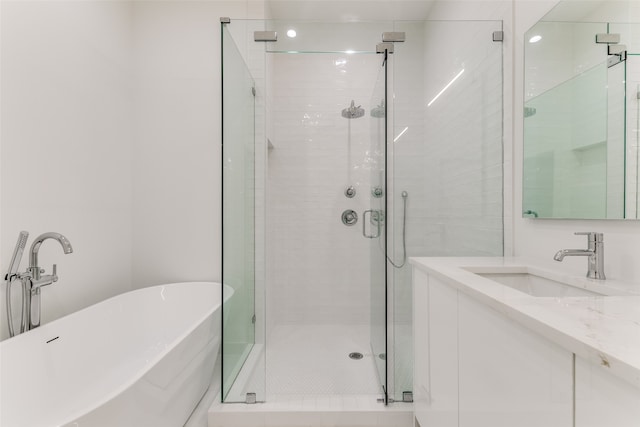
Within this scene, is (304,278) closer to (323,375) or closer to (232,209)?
(323,375)

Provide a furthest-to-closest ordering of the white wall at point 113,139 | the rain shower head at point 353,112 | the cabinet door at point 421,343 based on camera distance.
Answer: the rain shower head at point 353,112, the white wall at point 113,139, the cabinet door at point 421,343

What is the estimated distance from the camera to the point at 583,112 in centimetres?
117

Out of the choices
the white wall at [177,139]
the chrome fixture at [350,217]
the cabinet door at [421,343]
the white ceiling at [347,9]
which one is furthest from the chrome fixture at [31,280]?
the white ceiling at [347,9]

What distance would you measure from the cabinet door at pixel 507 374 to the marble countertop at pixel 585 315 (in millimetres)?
39

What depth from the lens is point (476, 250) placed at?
5.61 ft

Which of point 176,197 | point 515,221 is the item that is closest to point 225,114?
point 176,197

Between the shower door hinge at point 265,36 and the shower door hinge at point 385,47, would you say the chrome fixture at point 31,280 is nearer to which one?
the shower door hinge at point 265,36

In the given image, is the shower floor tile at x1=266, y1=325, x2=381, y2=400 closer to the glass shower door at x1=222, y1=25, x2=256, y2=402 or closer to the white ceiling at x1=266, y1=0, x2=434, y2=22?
the glass shower door at x1=222, y1=25, x2=256, y2=402

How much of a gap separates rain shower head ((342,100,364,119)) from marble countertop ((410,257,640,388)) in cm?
201

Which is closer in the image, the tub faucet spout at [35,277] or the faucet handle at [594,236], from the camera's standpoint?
the faucet handle at [594,236]

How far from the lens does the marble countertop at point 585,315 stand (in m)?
0.46

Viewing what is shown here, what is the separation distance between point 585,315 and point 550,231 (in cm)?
86

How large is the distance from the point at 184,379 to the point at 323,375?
2.96 feet

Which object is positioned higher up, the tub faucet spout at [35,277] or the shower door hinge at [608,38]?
the shower door hinge at [608,38]
